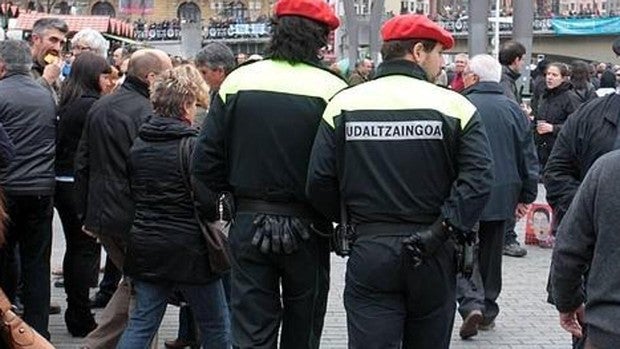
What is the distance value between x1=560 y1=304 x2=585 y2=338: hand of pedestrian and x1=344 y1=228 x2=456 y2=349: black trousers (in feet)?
2.16

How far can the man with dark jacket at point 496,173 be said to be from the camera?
746cm

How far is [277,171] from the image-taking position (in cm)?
483

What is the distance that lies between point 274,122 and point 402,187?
0.73 metres

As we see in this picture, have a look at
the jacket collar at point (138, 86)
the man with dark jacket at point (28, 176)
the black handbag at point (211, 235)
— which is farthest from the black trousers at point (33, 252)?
the black handbag at point (211, 235)

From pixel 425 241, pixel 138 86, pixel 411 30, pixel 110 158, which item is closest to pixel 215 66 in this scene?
pixel 138 86

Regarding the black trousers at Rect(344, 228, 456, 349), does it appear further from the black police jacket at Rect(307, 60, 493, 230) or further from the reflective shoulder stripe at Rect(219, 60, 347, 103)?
the reflective shoulder stripe at Rect(219, 60, 347, 103)

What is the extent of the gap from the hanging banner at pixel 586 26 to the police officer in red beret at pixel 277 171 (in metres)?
63.0

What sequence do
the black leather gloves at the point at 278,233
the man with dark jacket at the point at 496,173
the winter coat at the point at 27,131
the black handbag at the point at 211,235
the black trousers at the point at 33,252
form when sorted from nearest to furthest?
the black leather gloves at the point at 278,233 < the black handbag at the point at 211,235 < the winter coat at the point at 27,131 < the black trousers at the point at 33,252 < the man with dark jacket at the point at 496,173

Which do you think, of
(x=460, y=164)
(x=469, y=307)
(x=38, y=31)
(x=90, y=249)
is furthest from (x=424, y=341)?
(x=38, y=31)

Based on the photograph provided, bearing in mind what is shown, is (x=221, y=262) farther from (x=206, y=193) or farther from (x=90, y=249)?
(x=90, y=249)

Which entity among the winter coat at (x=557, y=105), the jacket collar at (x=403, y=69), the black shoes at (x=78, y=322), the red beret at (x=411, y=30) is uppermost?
the red beret at (x=411, y=30)

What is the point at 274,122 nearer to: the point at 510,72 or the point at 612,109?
the point at 612,109

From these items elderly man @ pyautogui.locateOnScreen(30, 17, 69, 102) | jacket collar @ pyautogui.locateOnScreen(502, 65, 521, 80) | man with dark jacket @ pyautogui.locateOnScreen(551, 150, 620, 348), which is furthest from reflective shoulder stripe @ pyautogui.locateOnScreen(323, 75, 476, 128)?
jacket collar @ pyautogui.locateOnScreen(502, 65, 521, 80)

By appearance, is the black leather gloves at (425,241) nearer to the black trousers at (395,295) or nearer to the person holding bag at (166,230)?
the black trousers at (395,295)
